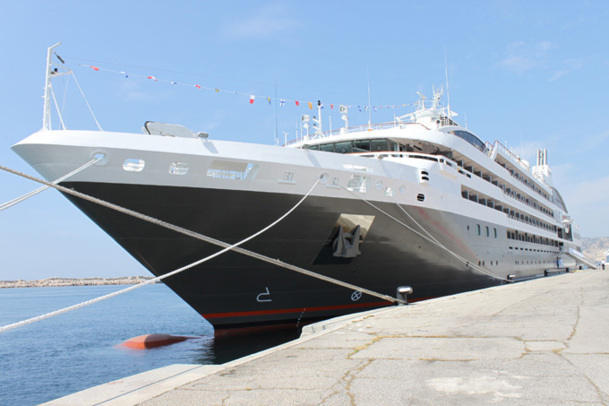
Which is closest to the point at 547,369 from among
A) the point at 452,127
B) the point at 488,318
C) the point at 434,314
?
the point at 488,318

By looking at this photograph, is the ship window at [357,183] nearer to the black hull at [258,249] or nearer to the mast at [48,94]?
the black hull at [258,249]

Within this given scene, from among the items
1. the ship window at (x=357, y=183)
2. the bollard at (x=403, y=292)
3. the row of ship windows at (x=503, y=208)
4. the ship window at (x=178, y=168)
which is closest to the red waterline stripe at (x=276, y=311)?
the bollard at (x=403, y=292)

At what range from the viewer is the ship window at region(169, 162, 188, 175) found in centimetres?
1030

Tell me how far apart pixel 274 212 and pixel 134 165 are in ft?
11.9

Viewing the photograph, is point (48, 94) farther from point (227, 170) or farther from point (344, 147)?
point (344, 147)

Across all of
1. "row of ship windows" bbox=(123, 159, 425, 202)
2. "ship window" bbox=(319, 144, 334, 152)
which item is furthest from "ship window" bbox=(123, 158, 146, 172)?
"ship window" bbox=(319, 144, 334, 152)

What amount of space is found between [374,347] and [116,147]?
23.5ft

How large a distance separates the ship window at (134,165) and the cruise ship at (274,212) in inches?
1.3

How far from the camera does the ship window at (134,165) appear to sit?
9.94 metres

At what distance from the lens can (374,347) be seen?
5.91m

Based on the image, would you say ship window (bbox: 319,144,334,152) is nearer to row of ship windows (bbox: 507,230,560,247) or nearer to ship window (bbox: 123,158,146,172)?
ship window (bbox: 123,158,146,172)

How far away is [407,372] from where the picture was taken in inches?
174

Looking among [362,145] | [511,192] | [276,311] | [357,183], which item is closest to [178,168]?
[276,311]

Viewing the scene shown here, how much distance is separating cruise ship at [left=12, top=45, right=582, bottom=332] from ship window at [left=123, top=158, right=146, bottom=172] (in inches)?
1.3
